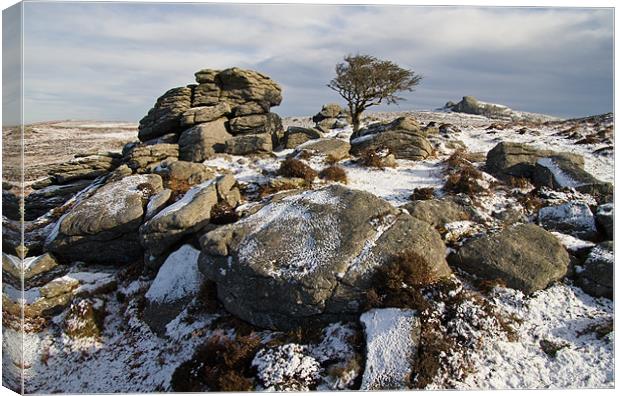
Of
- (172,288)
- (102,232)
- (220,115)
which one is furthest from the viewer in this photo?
(220,115)

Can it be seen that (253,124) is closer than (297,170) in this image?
No

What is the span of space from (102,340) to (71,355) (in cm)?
93

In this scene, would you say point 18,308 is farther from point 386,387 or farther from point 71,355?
point 386,387

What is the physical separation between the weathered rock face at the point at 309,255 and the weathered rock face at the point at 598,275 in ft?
12.4

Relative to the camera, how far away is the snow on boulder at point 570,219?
12.2m

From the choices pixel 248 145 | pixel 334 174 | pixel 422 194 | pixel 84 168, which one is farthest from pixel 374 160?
pixel 84 168

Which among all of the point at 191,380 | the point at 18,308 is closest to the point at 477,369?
the point at 191,380

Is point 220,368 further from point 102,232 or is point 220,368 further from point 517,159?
point 517,159

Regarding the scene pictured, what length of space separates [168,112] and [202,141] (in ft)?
14.7

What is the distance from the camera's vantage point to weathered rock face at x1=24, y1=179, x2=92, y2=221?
22.5 metres

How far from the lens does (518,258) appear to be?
10508 mm

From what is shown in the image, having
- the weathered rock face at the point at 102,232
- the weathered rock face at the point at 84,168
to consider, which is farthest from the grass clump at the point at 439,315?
the weathered rock face at the point at 84,168

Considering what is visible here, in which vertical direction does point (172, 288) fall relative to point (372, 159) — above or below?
below

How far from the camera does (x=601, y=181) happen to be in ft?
50.5
